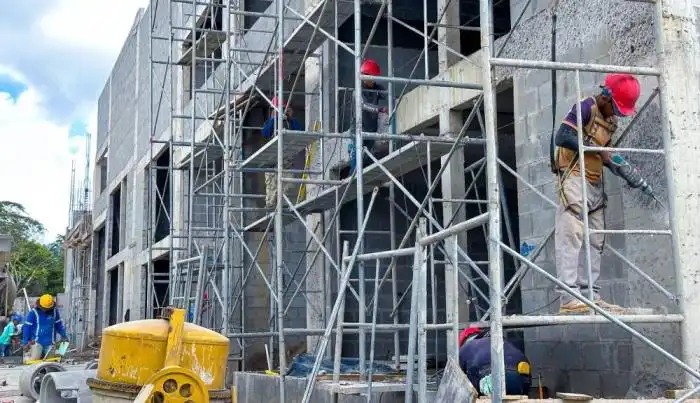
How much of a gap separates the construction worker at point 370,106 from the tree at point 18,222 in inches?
2460

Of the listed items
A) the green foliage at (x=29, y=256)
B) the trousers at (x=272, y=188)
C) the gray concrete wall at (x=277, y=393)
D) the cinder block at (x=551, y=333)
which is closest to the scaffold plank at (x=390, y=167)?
the trousers at (x=272, y=188)

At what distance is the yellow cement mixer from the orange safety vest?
11.0ft

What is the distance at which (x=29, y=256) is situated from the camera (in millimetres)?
66188

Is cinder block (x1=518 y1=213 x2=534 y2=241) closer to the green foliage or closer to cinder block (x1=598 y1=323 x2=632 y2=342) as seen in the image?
cinder block (x1=598 y1=323 x2=632 y2=342)

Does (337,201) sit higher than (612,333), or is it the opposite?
(337,201)

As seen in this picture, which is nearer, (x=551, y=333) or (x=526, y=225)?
(x=551, y=333)

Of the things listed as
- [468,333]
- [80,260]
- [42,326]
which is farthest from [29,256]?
[468,333]

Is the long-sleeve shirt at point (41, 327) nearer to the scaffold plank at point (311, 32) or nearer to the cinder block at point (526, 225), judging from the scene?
the scaffold plank at point (311, 32)

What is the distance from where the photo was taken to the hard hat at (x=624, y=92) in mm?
6633

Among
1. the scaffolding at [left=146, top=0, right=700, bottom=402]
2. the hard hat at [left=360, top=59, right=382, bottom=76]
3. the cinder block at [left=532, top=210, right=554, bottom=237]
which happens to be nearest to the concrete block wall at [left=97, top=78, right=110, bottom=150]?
the scaffolding at [left=146, top=0, right=700, bottom=402]

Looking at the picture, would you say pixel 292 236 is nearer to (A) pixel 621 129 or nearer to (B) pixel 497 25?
(B) pixel 497 25

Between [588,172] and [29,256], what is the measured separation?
65.4m

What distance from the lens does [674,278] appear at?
21.8 feet

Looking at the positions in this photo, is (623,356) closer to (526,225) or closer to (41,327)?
(526,225)
